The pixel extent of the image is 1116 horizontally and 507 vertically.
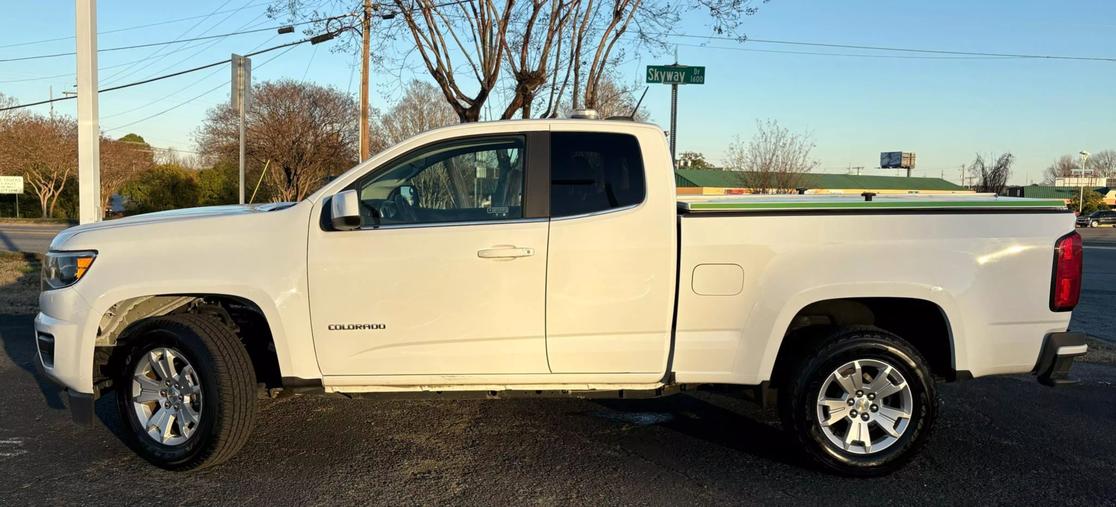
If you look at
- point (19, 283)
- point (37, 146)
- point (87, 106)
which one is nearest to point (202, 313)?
point (87, 106)

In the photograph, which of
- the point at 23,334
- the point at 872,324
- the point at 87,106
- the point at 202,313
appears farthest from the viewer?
the point at 87,106

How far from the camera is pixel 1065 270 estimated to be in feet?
13.3

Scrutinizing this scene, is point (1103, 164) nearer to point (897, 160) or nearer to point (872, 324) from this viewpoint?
point (897, 160)

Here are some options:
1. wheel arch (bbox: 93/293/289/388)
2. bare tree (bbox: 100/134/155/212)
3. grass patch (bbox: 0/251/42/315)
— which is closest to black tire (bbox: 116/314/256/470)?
wheel arch (bbox: 93/293/289/388)

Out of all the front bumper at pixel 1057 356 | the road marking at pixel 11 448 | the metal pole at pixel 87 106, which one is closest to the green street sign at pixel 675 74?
the front bumper at pixel 1057 356

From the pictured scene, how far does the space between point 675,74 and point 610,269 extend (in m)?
6.77

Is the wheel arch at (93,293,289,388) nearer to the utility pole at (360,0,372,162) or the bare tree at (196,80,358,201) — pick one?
the utility pole at (360,0,372,162)

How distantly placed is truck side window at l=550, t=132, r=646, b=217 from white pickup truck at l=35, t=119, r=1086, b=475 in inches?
0.5

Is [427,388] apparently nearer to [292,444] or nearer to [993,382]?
[292,444]

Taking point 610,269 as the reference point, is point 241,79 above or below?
above

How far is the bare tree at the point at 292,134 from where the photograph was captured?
112 feet

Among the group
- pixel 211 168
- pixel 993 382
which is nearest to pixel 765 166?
pixel 993 382

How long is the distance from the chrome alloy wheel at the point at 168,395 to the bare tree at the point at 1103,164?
398 feet

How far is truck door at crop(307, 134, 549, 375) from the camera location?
3984 mm
